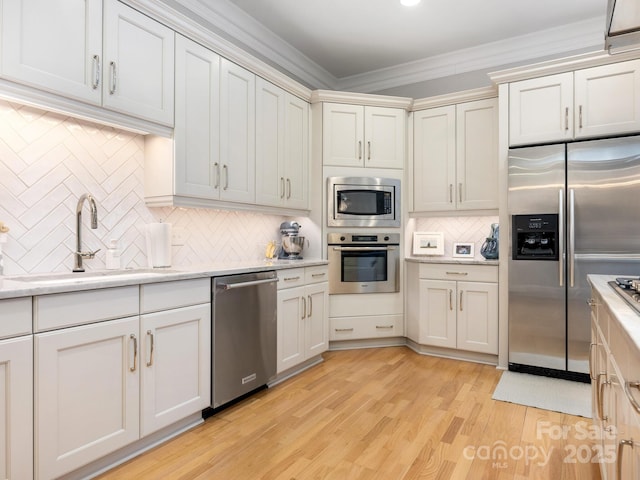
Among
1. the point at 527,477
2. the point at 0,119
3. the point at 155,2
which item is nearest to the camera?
the point at 527,477

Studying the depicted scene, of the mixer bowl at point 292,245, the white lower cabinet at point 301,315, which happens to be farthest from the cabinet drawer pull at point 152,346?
the mixer bowl at point 292,245

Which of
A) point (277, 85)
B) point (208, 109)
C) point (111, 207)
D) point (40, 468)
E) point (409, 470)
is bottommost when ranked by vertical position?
point (409, 470)

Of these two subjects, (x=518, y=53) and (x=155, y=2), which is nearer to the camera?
(x=155, y=2)

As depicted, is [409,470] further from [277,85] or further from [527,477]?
[277,85]

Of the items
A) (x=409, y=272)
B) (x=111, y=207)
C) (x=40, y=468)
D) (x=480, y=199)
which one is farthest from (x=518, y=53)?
(x=40, y=468)

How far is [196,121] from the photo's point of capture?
2.72 m

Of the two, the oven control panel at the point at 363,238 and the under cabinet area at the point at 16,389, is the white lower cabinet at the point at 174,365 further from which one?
the oven control panel at the point at 363,238

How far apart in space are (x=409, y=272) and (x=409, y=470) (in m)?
2.25

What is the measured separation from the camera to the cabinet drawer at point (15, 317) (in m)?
1.49

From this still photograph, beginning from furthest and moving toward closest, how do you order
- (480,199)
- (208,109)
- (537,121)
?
1. (480,199)
2. (537,121)
3. (208,109)

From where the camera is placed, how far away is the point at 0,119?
2.02 m

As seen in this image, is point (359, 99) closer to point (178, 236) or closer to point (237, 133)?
point (237, 133)

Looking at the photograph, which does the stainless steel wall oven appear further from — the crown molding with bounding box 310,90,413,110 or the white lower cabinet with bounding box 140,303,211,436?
the white lower cabinet with bounding box 140,303,211,436

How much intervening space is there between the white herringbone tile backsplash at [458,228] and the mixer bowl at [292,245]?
1.20m
